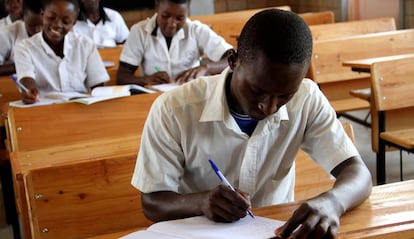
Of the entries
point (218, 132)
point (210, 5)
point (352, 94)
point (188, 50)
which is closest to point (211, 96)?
point (218, 132)

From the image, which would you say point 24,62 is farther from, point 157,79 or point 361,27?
point 361,27

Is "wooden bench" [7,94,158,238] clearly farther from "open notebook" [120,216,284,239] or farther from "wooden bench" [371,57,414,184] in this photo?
"wooden bench" [371,57,414,184]

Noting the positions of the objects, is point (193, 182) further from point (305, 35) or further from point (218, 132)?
point (305, 35)

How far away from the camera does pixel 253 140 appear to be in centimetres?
147

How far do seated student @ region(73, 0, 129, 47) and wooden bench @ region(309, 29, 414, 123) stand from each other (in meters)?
2.19

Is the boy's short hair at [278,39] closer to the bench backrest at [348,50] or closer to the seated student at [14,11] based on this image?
the bench backrest at [348,50]

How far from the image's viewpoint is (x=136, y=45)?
381cm

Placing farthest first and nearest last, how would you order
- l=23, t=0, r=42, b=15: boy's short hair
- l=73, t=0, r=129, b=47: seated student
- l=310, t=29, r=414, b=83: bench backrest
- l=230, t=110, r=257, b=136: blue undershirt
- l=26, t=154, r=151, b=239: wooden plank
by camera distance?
1. l=73, t=0, r=129, b=47: seated student
2. l=23, t=0, r=42, b=15: boy's short hair
3. l=310, t=29, r=414, b=83: bench backrest
4. l=26, t=154, r=151, b=239: wooden plank
5. l=230, t=110, r=257, b=136: blue undershirt

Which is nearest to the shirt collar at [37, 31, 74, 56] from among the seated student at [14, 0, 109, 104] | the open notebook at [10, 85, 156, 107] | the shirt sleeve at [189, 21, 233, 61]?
the seated student at [14, 0, 109, 104]

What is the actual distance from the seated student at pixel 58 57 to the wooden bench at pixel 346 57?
51.4 inches

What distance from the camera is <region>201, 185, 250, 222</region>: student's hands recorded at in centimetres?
126

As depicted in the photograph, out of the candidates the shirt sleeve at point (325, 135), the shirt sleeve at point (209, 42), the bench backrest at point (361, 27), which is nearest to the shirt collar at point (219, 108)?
the shirt sleeve at point (325, 135)

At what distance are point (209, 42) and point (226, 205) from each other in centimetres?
258

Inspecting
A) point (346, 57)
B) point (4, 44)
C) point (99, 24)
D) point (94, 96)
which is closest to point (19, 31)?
point (4, 44)
